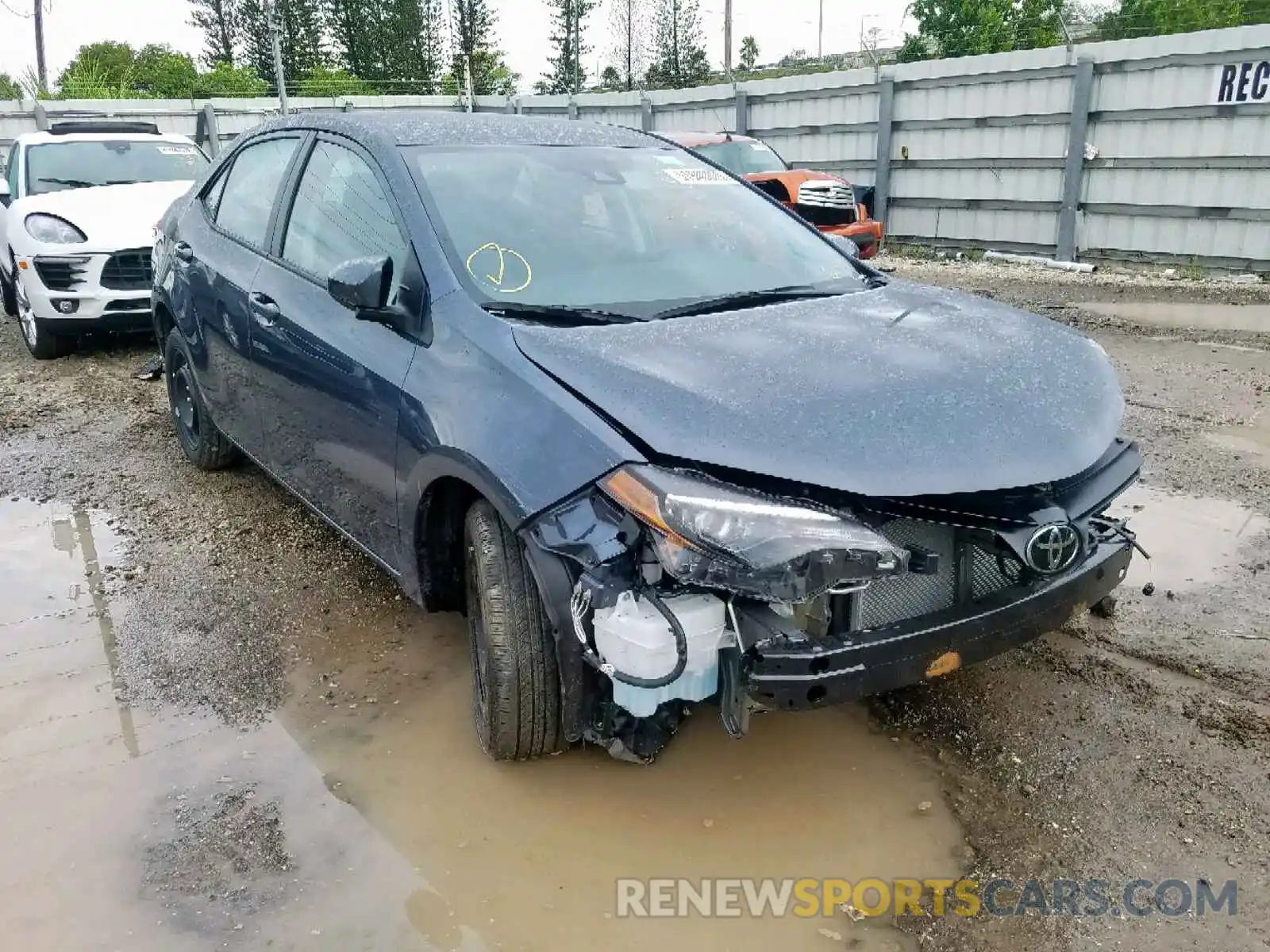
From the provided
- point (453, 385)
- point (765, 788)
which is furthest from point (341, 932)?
point (453, 385)

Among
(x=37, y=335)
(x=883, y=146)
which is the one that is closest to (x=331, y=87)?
(x=883, y=146)

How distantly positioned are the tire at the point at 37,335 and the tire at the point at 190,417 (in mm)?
Result: 2806

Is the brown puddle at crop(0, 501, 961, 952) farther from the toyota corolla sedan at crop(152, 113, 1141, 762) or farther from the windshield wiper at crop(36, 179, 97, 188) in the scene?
the windshield wiper at crop(36, 179, 97, 188)

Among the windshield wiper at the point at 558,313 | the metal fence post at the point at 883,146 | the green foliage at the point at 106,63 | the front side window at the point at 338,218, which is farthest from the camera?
the green foliage at the point at 106,63

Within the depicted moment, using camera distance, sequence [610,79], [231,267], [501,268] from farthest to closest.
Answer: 1. [610,79]
2. [231,267]
3. [501,268]

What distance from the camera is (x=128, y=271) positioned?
7254 mm

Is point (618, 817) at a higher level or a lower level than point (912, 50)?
lower

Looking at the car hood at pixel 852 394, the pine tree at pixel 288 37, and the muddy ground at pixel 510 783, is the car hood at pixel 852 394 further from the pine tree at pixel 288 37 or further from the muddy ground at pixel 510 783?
the pine tree at pixel 288 37

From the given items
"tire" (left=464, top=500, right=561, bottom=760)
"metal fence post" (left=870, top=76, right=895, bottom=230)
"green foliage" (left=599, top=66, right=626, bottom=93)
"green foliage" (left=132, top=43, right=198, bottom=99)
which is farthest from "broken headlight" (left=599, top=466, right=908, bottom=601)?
"green foliage" (left=599, top=66, right=626, bottom=93)

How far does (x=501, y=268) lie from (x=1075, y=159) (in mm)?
10948

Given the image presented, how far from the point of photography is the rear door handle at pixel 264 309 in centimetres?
357

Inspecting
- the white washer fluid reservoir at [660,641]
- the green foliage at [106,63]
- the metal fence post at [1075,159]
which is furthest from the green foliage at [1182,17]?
the green foliage at [106,63]

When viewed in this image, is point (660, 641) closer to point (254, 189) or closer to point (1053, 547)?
point (1053, 547)

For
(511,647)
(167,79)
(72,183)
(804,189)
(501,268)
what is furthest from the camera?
(167,79)
